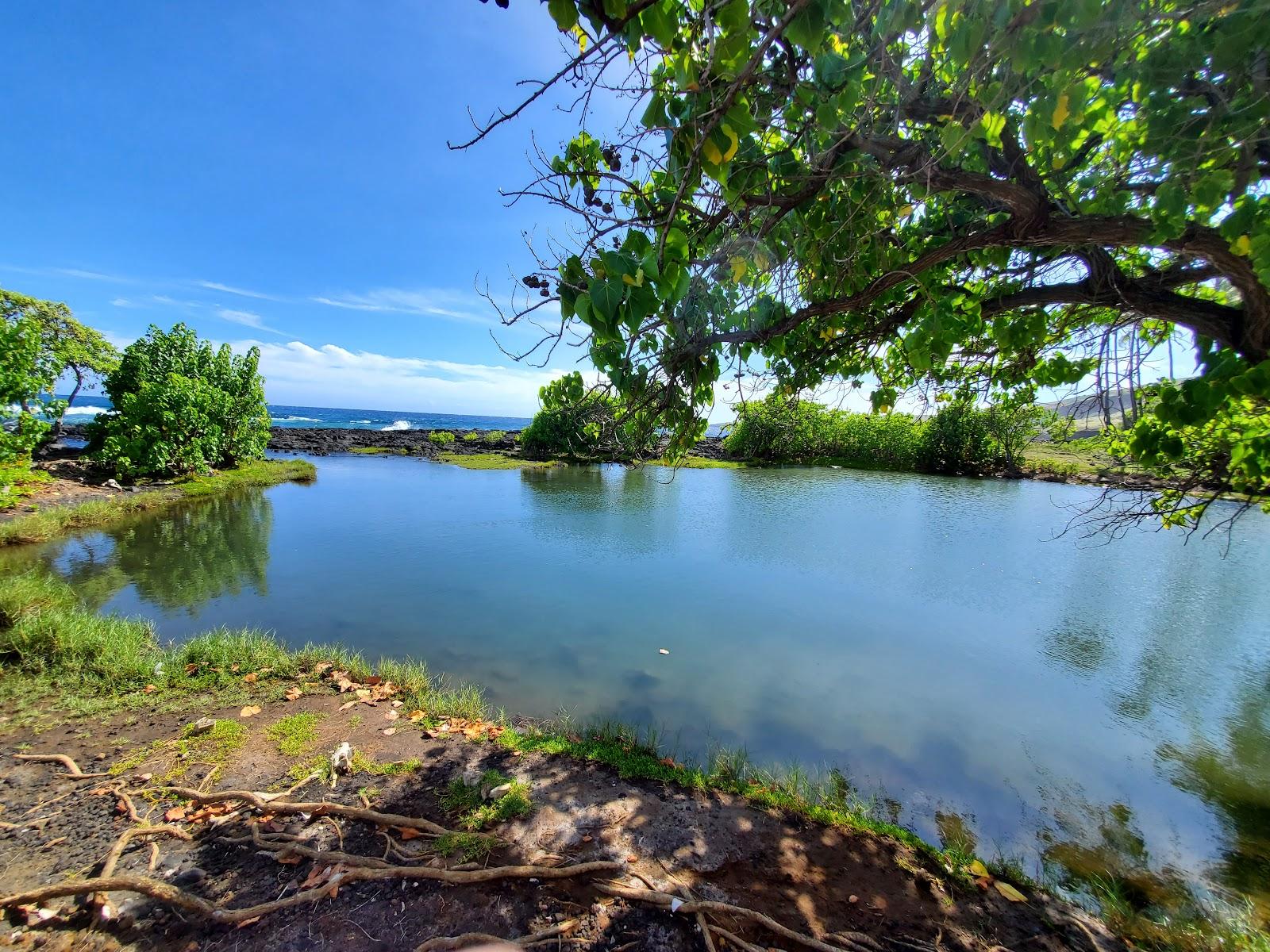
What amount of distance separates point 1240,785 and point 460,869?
7507 millimetres

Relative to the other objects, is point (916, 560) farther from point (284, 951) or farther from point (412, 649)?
point (284, 951)

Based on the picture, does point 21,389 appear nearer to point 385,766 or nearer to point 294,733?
point 294,733

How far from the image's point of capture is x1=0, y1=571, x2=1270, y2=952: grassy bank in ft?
10.5

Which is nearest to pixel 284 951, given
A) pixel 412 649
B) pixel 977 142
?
pixel 412 649

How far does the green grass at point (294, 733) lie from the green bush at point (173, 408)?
770 inches

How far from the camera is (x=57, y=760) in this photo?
3.50 metres

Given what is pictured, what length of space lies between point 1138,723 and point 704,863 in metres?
6.56

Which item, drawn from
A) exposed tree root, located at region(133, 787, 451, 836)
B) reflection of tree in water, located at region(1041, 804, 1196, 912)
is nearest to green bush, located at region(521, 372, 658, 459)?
exposed tree root, located at region(133, 787, 451, 836)

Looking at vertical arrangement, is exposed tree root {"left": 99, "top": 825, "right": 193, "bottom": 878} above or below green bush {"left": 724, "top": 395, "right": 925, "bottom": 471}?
below

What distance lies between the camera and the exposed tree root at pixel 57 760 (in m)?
3.38

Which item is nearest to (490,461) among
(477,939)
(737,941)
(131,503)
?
(131,503)

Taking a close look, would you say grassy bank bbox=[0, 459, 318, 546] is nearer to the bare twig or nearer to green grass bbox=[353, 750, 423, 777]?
green grass bbox=[353, 750, 423, 777]

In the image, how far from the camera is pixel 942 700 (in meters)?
6.11

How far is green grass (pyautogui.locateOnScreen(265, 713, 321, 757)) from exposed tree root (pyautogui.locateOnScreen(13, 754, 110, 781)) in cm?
99
